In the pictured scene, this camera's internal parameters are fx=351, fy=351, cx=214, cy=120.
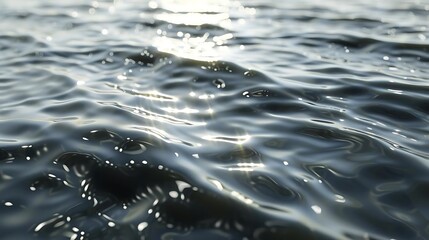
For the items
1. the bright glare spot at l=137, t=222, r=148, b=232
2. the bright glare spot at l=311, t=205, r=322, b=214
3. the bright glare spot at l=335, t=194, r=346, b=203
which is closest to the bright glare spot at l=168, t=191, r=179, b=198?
the bright glare spot at l=137, t=222, r=148, b=232

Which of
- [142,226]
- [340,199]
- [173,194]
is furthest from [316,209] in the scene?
[142,226]

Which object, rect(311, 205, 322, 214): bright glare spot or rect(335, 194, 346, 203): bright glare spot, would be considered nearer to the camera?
rect(311, 205, 322, 214): bright glare spot

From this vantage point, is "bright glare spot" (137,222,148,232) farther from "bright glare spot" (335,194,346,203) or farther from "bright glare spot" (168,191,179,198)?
"bright glare spot" (335,194,346,203)

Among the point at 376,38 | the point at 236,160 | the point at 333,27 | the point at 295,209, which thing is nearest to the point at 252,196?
the point at 295,209

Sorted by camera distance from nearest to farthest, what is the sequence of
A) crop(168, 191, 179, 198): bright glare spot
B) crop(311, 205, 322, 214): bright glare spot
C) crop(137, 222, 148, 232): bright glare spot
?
1. crop(137, 222, 148, 232): bright glare spot
2. crop(311, 205, 322, 214): bright glare spot
3. crop(168, 191, 179, 198): bright glare spot

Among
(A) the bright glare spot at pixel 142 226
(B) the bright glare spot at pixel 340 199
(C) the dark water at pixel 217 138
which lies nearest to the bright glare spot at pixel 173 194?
(C) the dark water at pixel 217 138

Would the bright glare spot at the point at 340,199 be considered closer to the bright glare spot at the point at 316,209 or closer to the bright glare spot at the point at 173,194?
the bright glare spot at the point at 316,209

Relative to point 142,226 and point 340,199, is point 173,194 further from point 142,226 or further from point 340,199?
point 340,199

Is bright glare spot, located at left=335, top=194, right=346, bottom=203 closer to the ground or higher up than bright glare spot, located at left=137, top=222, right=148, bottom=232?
higher up

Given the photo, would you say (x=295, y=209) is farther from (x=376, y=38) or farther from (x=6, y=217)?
(x=376, y=38)
